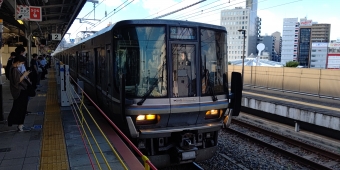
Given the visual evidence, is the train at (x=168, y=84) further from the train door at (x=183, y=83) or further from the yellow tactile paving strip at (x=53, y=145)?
the yellow tactile paving strip at (x=53, y=145)

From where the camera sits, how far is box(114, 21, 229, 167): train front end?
5.28 metres

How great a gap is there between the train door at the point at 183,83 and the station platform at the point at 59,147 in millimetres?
1173

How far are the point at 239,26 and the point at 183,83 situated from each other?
100m

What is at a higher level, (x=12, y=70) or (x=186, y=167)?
(x=12, y=70)

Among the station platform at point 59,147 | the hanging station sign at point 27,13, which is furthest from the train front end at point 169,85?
the hanging station sign at point 27,13

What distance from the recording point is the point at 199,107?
5523 mm

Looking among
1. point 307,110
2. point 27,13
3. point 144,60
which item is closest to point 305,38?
point 307,110

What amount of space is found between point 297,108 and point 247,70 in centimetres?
1071

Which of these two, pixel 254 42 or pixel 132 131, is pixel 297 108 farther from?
pixel 254 42

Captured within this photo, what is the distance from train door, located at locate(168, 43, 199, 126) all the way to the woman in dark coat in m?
3.48

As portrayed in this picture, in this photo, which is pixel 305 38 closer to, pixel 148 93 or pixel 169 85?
pixel 169 85

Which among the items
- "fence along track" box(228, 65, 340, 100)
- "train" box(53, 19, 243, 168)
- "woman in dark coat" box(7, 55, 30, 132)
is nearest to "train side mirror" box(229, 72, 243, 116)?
"train" box(53, 19, 243, 168)

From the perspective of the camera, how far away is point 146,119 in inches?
210

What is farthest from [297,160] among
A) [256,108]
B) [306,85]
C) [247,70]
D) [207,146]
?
[247,70]
